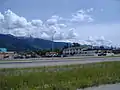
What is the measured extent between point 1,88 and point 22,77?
13.7ft

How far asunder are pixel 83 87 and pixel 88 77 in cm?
612

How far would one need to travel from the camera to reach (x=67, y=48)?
18538 cm

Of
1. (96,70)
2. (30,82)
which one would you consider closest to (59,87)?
(30,82)

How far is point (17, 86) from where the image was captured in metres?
22.3

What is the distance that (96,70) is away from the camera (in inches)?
1453

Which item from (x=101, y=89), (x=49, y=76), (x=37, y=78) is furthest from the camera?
(x=49, y=76)

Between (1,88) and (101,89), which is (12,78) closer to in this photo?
(1,88)

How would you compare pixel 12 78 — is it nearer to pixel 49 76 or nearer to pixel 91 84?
pixel 49 76

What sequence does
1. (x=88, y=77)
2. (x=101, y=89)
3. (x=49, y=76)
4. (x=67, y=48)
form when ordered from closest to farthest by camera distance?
(x=101, y=89) < (x=49, y=76) < (x=88, y=77) < (x=67, y=48)

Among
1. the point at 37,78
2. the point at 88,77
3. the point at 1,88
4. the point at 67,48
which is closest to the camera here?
the point at 1,88

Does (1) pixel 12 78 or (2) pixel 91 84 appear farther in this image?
(2) pixel 91 84

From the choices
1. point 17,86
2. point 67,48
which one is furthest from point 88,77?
point 67,48

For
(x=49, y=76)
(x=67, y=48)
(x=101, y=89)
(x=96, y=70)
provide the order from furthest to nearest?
(x=67, y=48) → (x=96, y=70) → (x=49, y=76) → (x=101, y=89)

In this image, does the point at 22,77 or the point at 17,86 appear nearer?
the point at 17,86
